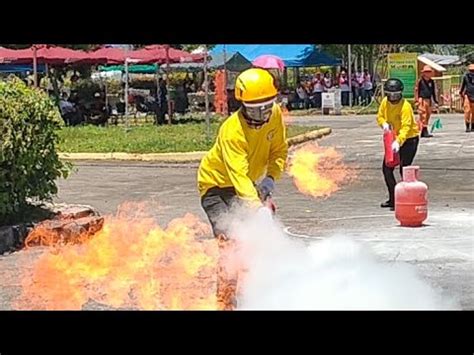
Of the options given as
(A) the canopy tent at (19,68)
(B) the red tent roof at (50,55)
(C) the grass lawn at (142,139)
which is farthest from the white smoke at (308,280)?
(A) the canopy tent at (19,68)

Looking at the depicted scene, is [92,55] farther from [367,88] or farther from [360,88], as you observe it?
[367,88]

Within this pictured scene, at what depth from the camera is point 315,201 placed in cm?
1159

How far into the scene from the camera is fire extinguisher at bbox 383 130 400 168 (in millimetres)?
10445

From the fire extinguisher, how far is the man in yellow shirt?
447 centimetres

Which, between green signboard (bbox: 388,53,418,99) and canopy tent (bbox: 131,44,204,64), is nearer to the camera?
canopy tent (bbox: 131,44,204,64)

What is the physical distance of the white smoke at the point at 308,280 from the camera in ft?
19.4

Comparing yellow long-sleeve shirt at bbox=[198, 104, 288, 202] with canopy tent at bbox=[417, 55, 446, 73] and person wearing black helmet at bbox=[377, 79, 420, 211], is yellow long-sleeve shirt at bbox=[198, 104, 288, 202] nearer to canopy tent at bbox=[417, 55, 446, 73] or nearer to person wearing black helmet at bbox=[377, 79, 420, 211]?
person wearing black helmet at bbox=[377, 79, 420, 211]

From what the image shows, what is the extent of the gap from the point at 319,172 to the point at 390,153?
14.3ft

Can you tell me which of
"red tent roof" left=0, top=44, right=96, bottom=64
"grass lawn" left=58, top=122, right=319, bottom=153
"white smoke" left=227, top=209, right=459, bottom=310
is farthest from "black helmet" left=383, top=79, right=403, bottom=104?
"red tent roof" left=0, top=44, right=96, bottom=64

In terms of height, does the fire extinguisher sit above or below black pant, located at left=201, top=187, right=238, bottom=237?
below

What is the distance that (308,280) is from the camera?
671 cm
